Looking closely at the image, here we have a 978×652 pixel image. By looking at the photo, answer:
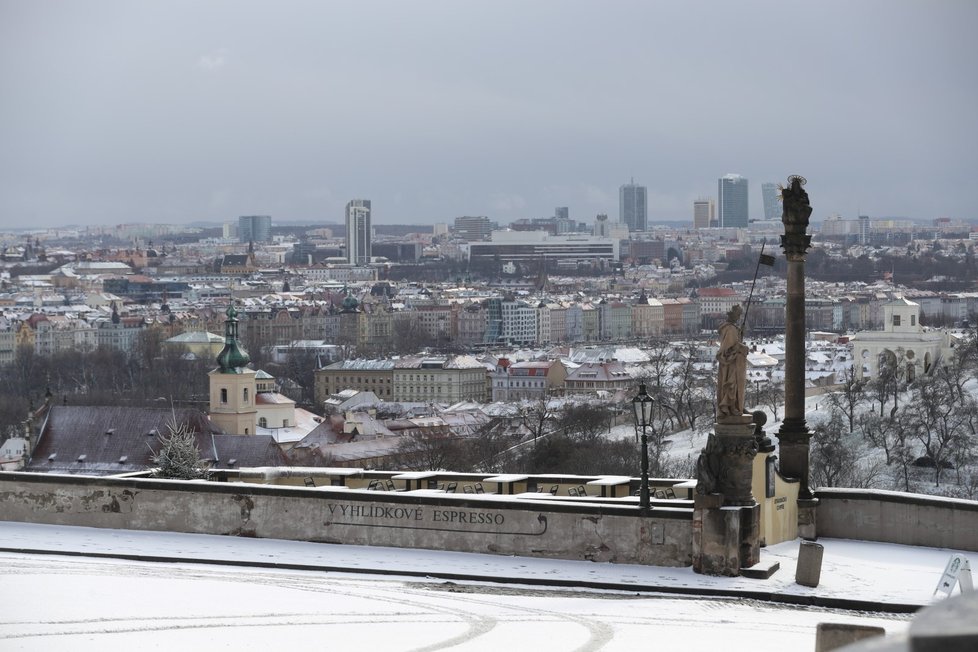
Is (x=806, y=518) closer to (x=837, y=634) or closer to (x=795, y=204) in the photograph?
(x=795, y=204)

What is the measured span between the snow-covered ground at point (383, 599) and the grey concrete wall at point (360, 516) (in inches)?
6.2

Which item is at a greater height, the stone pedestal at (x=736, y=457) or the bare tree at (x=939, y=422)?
the stone pedestal at (x=736, y=457)

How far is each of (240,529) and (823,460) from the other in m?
33.6

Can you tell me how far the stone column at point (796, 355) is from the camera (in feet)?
56.8

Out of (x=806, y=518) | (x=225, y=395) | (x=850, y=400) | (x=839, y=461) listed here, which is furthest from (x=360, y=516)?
(x=225, y=395)

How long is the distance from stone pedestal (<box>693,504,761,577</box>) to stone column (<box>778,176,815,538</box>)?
2.53 m

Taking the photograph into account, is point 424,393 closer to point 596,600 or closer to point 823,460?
point 823,460

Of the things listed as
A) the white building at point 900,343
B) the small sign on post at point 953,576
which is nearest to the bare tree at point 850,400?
the white building at point 900,343

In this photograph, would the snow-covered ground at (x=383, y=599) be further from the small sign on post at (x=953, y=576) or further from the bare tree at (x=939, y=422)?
the bare tree at (x=939, y=422)

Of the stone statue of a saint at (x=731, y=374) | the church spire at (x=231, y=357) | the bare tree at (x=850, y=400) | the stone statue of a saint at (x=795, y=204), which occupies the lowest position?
the bare tree at (x=850, y=400)

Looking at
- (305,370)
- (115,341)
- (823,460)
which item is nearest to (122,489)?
(823,460)

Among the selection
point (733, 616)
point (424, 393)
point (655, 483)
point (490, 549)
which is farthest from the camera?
point (424, 393)

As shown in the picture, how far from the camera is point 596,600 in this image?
13578mm

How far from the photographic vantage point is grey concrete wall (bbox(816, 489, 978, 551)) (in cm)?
1670
